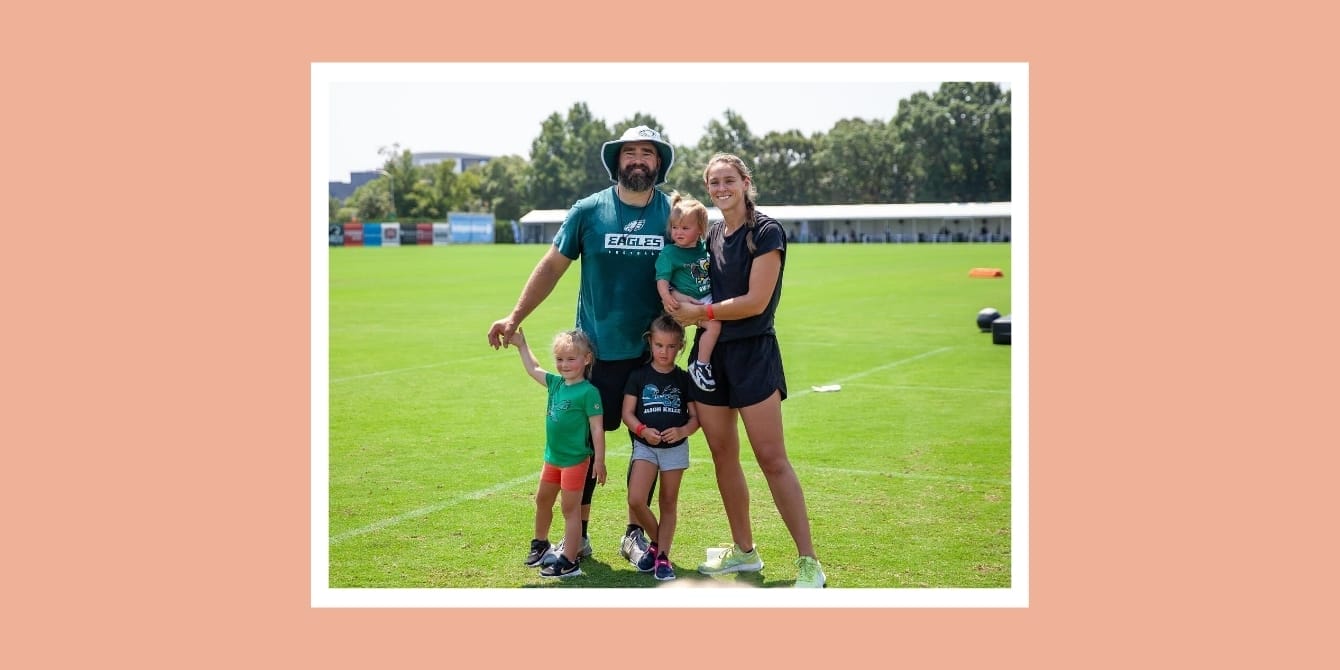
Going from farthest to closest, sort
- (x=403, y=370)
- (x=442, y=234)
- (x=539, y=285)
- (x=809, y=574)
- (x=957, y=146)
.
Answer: (x=442, y=234) < (x=957, y=146) < (x=403, y=370) < (x=539, y=285) < (x=809, y=574)

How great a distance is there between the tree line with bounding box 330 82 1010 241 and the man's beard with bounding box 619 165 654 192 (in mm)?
19692

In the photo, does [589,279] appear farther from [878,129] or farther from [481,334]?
[878,129]

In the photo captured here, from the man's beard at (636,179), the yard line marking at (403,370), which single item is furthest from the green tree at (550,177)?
the man's beard at (636,179)

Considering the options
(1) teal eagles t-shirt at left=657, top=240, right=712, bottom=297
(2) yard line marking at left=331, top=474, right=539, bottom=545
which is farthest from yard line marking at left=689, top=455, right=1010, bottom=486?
(1) teal eagles t-shirt at left=657, top=240, right=712, bottom=297

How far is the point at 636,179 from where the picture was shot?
565 cm

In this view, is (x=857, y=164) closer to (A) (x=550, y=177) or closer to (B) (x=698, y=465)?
(A) (x=550, y=177)

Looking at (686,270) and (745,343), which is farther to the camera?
(686,270)

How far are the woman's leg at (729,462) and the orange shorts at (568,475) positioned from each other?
64cm

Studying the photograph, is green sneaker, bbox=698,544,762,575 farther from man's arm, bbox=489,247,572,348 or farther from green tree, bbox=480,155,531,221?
green tree, bbox=480,155,531,221

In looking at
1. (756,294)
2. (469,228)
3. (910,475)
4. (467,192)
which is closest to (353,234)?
(469,228)

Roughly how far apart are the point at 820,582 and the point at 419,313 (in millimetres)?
15072

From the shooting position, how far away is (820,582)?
535cm

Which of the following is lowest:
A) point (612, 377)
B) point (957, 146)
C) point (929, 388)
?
point (929, 388)

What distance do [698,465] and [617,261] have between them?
264 centimetres
